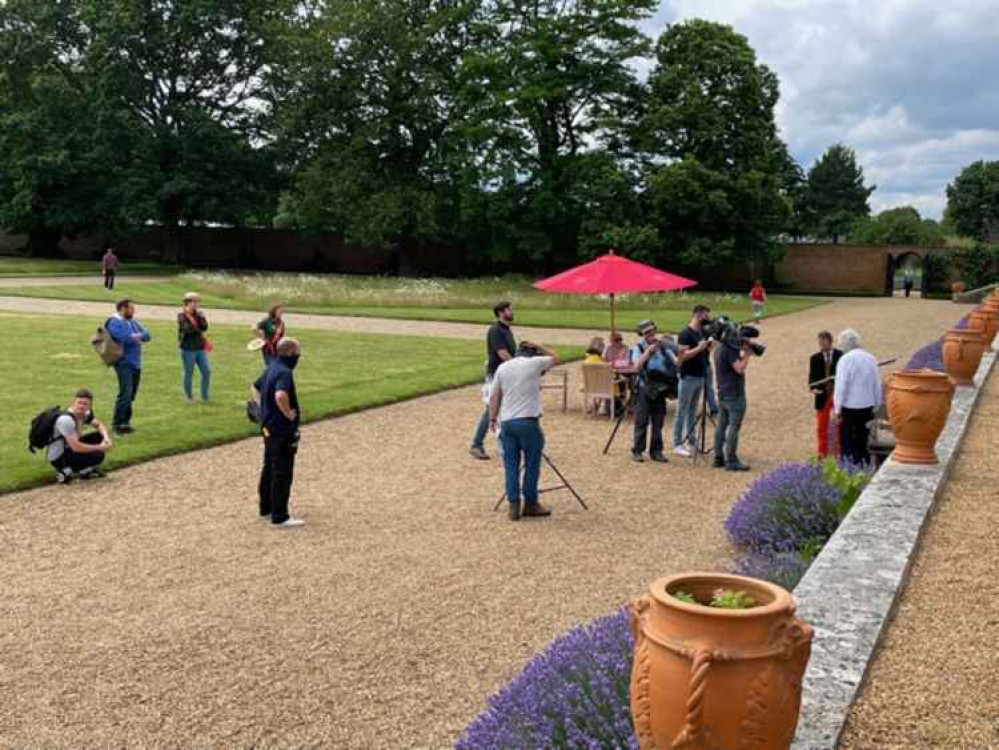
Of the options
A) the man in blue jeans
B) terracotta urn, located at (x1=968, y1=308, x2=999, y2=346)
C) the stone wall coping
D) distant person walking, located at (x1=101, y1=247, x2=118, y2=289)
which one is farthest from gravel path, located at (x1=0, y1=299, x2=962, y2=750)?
distant person walking, located at (x1=101, y1=247, x2=118, y2=289)

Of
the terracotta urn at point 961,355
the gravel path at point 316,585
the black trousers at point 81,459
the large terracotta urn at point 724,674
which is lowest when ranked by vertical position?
the gravel path at point 316,585

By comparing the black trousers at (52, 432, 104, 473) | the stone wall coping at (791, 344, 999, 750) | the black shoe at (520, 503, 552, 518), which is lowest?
the black shoe at (520, 503, 552, 518)

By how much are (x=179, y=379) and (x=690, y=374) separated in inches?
356

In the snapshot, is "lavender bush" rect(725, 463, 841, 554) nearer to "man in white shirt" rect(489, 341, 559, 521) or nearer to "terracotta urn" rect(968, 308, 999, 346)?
"man in white shirt" rect(489, 341, 559, 521)

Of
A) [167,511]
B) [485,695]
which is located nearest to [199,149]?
[167,511]

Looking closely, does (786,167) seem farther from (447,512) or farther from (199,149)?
(447,512)

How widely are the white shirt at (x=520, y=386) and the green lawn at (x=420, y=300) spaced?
19276 mm

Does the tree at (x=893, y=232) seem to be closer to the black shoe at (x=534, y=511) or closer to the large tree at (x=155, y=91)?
the large tree at (x=155, y=91)

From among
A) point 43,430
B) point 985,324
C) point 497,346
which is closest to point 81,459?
point 43,430

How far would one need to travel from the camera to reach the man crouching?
9555mm

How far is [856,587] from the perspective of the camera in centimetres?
478

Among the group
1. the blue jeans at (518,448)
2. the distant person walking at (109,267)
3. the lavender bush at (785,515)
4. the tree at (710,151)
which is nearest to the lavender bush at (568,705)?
the lavender bush at (785,515)

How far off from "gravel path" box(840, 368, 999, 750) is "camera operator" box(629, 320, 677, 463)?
14.2ft

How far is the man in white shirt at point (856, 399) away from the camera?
9.55 metres
